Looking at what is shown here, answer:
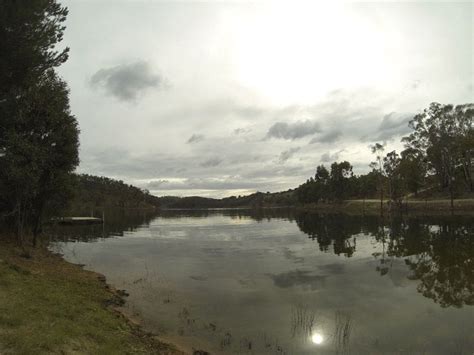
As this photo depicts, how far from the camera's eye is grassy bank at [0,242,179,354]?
982 centimetres

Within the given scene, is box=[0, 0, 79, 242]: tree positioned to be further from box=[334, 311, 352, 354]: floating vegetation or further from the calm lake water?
box=[334, 311, 352, 354]: floating vegetation

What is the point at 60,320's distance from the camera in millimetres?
12133

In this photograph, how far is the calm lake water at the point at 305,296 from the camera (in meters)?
14.1

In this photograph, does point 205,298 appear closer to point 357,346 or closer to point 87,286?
point 87,286

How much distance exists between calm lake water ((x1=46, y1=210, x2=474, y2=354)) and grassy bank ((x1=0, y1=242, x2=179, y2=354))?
5.77 feet

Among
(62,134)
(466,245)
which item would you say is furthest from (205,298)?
(466,245)

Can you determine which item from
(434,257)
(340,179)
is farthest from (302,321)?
(340,179)

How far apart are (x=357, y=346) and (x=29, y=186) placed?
2243 cm

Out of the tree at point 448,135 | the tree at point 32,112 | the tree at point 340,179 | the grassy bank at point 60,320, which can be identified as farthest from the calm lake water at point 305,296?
the tree at point 340,179

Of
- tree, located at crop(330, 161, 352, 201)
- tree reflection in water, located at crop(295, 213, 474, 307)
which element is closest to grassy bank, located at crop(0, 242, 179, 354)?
tree reflection in water, located at crop(295, 213, 474, 307)

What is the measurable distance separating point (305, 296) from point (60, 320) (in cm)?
1330

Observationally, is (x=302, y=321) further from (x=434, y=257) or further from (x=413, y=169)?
(x=413, y=169)

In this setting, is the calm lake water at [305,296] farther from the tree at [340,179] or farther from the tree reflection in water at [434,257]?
the tree at [340,179]

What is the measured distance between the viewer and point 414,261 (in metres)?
30.0
